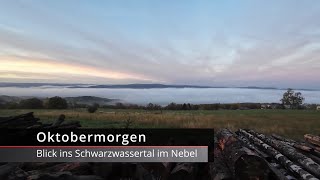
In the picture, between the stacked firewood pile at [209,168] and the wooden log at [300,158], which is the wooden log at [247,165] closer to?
the stacked firewood pile at [209,168]

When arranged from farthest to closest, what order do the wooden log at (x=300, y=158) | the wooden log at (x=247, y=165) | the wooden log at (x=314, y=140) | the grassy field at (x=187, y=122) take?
the grassy field at (x=187, y=122) → the wooden log at (x=314, y=140) → the wooden log at (x=300, y=158) → the wooden log at (x=247, y=165)

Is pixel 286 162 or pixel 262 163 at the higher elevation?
pixel 262 163

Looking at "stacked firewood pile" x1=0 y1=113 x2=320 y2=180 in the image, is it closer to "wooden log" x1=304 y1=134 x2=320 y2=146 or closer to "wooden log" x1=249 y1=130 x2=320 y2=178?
"wooden log" x1=249 y1=130 x2=320 y2=178

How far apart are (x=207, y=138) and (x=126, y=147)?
4.15 meters

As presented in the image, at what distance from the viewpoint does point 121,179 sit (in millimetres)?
8273

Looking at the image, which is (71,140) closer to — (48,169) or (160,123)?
(48,169)

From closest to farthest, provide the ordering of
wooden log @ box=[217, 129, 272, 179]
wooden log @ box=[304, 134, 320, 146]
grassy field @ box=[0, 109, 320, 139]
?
1. wooden log @ box=[217, 129, 272, 179]
2. wooden log @ box=[304, 134, 320, 146]
3. grassy field @ box=[0, 109, 320, 139]

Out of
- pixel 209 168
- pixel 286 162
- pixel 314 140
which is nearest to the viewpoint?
pixel 286 162

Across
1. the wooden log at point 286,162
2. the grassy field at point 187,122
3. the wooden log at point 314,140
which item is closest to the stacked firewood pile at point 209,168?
the wooden log at point 286,162

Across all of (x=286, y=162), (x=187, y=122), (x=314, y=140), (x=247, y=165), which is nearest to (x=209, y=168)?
(x=247, y=165)

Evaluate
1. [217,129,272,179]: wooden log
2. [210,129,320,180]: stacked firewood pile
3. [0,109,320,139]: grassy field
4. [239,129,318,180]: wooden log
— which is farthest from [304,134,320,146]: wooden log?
[0,109,320,139]: grassy field

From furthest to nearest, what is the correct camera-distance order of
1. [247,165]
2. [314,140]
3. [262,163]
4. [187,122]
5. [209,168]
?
[187,122], [314,140], [209,168], [247,165], [262,163]

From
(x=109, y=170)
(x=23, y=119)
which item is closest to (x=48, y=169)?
(x=109, y=170)

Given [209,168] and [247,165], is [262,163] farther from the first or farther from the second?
[209,168]
